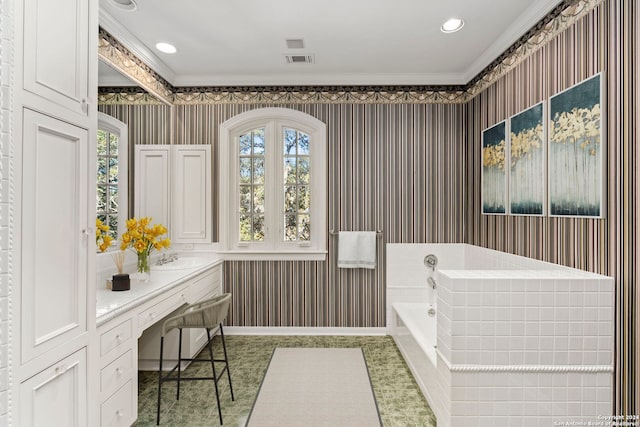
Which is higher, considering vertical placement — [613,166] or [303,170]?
[303,170]

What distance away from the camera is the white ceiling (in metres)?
2.48

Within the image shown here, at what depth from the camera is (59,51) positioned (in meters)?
1.37

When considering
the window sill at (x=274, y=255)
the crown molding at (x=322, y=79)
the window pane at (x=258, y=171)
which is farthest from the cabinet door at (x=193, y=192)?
the crown molding at (x=322, y=79)

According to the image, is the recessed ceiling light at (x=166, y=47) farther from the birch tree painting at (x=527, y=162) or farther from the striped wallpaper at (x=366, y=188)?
the birch tree painting at (x=527, y=162)

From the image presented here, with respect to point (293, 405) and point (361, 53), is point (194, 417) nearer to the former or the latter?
point (293, 405)

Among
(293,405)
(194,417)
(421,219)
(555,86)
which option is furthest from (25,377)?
(421,219)

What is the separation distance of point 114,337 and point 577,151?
8.91ft

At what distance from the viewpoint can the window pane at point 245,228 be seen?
150 inches

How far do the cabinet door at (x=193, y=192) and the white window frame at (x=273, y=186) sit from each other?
0.48ft

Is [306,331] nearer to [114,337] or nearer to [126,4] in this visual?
[114,337]

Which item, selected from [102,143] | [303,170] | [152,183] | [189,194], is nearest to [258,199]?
[303,170]

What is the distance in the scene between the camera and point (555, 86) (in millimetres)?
2291

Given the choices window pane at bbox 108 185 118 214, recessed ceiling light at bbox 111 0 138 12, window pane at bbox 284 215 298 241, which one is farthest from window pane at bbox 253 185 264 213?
recessed ceiling light at bbox 111 0 138 12

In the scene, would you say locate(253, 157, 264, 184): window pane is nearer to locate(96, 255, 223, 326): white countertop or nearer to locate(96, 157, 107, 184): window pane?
locate(96, 255, 223, 326): white countertop
